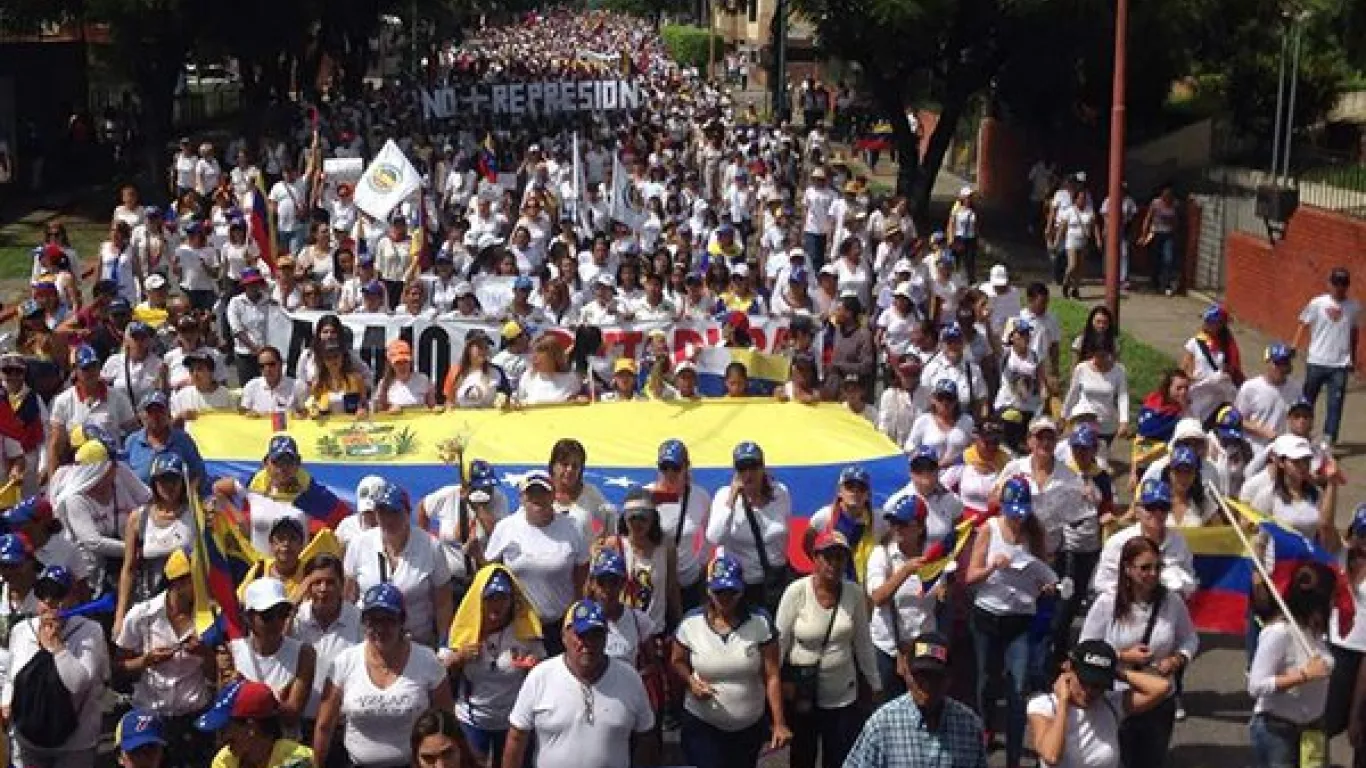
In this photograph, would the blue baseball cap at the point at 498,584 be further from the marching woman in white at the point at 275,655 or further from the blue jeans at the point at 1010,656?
the blue jeans at the point at 1010,656

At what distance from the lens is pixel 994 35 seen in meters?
28.7

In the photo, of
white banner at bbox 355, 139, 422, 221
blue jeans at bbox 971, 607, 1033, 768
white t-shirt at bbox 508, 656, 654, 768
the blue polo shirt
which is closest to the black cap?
white t-shirt at bbox 508, 656, 654, 768

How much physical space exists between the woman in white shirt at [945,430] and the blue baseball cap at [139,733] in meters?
5.22

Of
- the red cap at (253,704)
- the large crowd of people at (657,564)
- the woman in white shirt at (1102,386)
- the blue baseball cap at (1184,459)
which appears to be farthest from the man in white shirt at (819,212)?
the red cap at (253,704)

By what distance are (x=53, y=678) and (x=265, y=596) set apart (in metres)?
0.88

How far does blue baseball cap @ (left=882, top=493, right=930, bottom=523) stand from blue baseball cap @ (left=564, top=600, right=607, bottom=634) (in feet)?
6.55

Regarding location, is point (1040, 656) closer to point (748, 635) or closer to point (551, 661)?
point (748, 635)

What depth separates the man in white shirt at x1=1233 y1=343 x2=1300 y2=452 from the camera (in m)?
11.2

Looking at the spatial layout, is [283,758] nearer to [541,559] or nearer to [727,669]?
[727,669]

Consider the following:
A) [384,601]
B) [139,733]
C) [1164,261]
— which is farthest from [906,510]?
[1164,261]

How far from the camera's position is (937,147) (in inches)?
1157

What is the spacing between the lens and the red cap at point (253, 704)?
5.94m

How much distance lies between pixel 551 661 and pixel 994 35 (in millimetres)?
23713

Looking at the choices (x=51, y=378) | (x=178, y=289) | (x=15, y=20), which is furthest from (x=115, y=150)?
(x=51, y=378)
